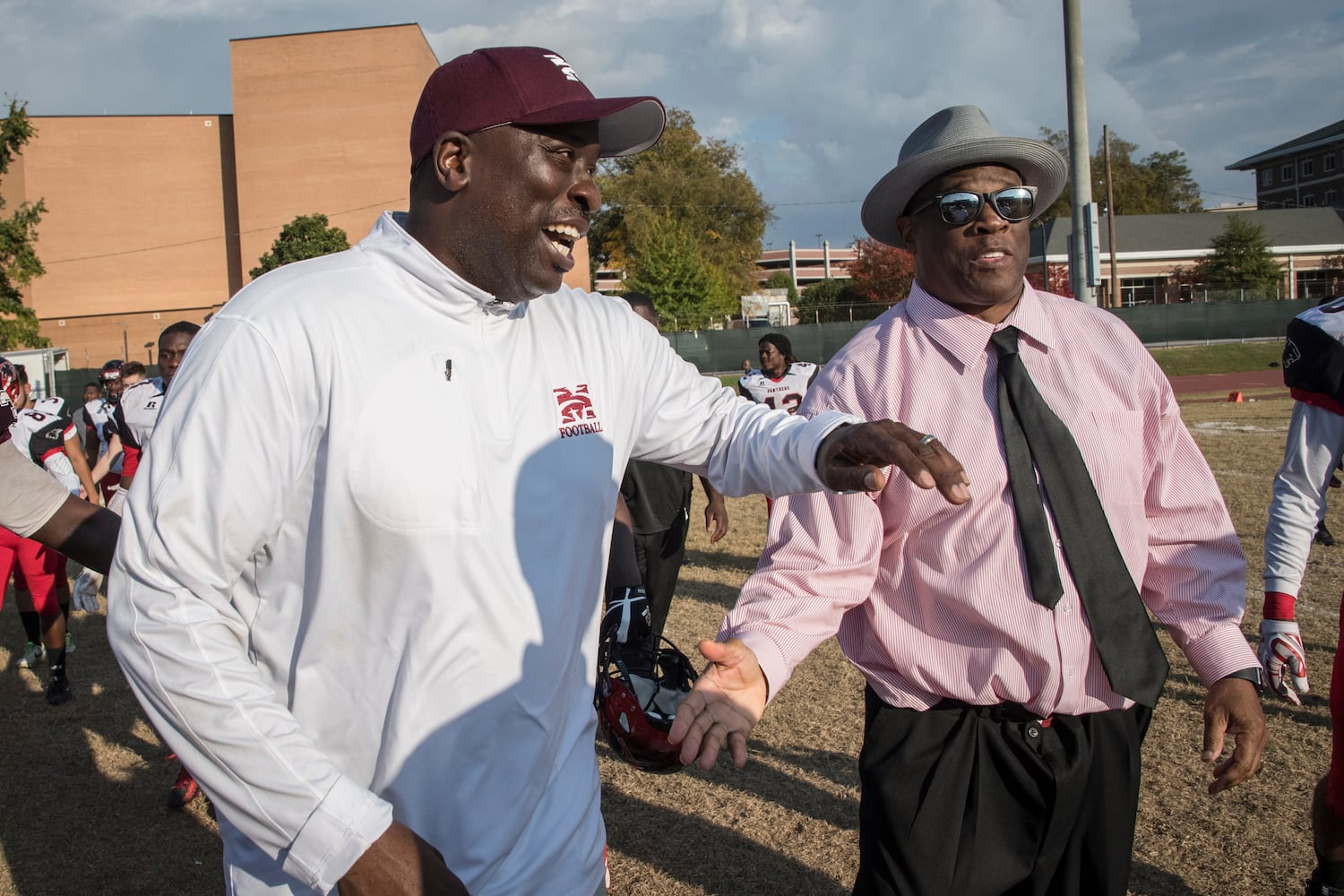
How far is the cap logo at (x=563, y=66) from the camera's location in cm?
220

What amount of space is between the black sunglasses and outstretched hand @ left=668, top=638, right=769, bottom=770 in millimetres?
1319

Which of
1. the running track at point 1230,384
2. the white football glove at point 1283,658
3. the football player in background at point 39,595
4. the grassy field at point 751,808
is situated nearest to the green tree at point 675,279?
the running track at point 1230,384

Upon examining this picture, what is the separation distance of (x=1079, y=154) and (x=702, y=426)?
9861mm

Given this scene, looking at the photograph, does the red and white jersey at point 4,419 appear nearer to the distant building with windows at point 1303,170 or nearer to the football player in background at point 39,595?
the football player in background at point 39,595

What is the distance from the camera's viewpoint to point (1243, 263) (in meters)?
54.2

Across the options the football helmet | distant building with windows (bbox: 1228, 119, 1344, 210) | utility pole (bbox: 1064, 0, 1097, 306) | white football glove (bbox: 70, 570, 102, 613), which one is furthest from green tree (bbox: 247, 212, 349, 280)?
distant building with windows (bbox: 1228, 119, 1344, 210)

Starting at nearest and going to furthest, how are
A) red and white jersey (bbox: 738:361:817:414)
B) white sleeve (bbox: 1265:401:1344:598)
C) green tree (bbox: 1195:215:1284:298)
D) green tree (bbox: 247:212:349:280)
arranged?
white sleeve (bbox: 1265:401:1344:598)
red and white jersey (bbox: 738:361:817:414)
green tree (bbox: 247:212:349:280)
green tree (bbox: 1195:215:1284:298)

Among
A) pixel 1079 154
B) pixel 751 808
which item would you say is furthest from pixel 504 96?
pixel 1079 154

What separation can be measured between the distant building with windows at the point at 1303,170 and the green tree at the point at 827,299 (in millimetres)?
36480

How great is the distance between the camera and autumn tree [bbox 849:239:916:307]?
60.9m

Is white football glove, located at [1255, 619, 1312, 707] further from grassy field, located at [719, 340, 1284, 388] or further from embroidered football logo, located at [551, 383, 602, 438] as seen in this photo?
grassy field, located at [719, 340, 1284, 388]

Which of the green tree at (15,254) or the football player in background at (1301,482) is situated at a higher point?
the green tree at (15,254)

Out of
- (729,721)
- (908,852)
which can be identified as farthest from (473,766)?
(908,852)

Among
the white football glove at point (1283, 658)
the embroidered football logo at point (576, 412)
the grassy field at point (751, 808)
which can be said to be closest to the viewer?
the embroidered football logo at point (576, 412)
